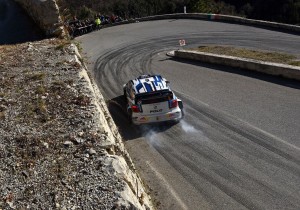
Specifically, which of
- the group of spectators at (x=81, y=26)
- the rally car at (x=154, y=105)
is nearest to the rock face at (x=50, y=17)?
the group of spectators at (x=81, y=26)

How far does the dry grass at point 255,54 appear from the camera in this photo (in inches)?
841

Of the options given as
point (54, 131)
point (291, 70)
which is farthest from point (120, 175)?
point (291, 70)

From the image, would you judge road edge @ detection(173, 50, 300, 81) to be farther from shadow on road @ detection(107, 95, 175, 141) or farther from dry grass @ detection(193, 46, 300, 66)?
shadow on road @ detection(107, 95, 175, 141)

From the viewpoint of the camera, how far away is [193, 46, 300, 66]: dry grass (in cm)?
2136

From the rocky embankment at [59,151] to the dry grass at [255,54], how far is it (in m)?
12.0

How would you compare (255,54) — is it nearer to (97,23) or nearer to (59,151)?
(59,151)

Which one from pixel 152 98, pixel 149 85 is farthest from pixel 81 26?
pixel 152 98

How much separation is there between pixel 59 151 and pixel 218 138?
6.45 metres

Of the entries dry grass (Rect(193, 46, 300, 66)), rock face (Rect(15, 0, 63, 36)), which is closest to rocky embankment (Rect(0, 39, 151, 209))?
rock face (Rect(15, 0, 63, 36))

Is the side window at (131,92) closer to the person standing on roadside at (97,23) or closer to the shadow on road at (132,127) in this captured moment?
the shadow on road at (132,127)

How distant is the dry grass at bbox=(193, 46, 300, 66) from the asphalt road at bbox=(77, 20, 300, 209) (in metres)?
1.39

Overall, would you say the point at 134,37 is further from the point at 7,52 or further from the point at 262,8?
the point at 262,8

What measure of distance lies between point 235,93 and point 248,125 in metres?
3.61

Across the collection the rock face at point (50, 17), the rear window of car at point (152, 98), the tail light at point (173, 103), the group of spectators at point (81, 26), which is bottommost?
the tail light at point (173, 103)
